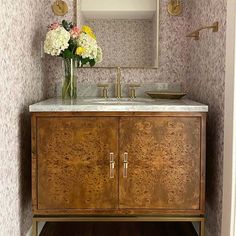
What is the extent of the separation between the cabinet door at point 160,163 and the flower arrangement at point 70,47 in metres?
0.62

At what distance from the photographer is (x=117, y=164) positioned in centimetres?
199

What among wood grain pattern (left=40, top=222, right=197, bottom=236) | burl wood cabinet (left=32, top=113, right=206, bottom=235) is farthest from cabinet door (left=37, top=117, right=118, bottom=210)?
wood grain pattern (left=40, top=222, right=197, bottom=236)

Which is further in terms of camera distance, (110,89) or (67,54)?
(110,89)

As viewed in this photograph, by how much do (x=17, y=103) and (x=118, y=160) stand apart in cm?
60

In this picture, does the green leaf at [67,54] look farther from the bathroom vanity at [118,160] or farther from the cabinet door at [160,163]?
the cabinet door at [160,163]

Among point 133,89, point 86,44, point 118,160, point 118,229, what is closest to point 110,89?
point 133,89

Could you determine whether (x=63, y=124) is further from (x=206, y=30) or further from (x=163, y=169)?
(x=206, y=30)

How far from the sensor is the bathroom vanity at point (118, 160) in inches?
77.7

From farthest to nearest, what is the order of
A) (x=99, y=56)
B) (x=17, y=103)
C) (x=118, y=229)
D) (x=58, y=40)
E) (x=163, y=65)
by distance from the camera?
(x=163, y=65) < (x=99, y=56) < (x=118, y=229) < (x=58, y=40) < (x=17, y=103)

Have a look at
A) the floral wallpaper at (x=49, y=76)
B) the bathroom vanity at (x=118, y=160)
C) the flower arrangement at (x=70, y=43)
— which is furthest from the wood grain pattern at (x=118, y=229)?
the flower arrangement at (x=70, y=43)

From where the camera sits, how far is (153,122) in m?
1.98

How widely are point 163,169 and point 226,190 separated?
A: 1.12ft

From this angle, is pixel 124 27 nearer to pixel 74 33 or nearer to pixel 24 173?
pixel 74 33

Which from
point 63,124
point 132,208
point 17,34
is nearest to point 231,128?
point 132,208
